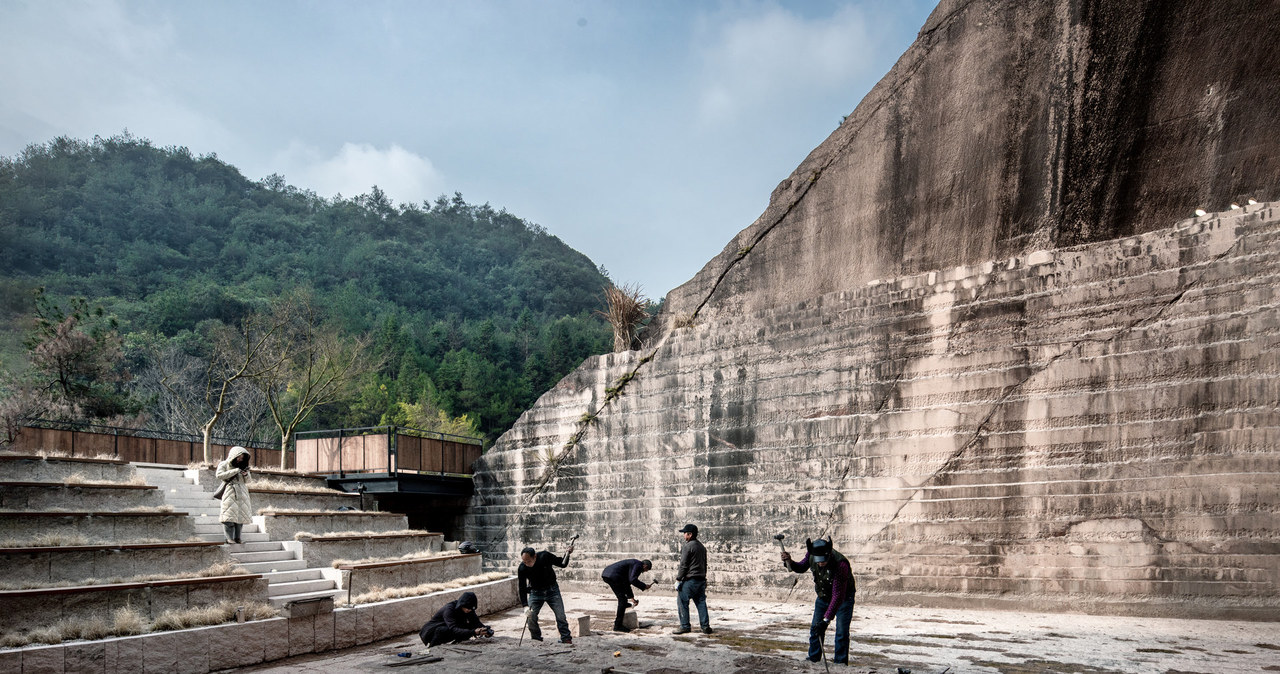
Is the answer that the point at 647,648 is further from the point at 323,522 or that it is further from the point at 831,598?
Answer: the point at 323,522

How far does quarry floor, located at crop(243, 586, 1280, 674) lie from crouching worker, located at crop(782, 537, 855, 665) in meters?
0.20

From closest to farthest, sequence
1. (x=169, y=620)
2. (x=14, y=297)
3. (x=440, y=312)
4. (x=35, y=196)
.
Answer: (x=169, y=620) < (x=14, y=297) < (x=35, y=196) < (x=440, y=312)

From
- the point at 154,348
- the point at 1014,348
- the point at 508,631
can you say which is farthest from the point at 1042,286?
the point at 154,348

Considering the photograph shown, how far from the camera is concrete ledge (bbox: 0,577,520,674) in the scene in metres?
6.75

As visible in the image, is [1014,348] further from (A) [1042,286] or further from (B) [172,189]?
(B) [172,189]

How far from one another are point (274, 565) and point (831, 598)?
7.44m

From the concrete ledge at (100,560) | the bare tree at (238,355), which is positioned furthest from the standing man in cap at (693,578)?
the bare tree at (238,355)

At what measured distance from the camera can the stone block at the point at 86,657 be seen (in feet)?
22.2

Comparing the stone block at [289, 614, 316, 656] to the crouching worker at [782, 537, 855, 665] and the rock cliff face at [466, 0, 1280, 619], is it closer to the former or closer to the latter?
the crouching worker at [782, 537, 855, 665]

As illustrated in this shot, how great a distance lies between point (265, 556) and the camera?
10617 millimetres

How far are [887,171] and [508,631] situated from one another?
9450 mm

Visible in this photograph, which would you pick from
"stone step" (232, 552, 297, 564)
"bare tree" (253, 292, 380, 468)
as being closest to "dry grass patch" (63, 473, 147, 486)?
"stone step" (232, 552, 297, 564)

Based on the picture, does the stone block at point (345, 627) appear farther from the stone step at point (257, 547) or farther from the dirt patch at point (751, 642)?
the dirt patch at point (751, 642)

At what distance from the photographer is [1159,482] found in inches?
396
